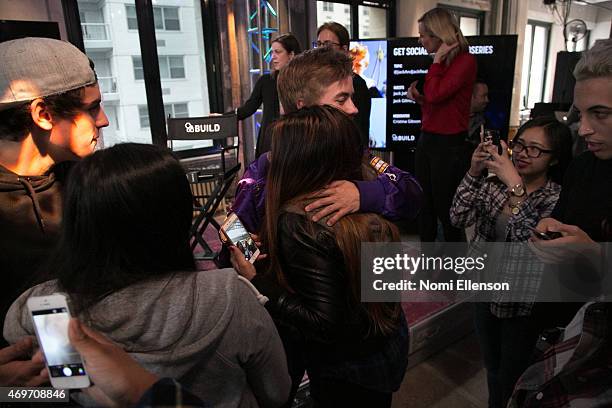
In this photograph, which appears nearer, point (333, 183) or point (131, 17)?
point (333, 183)

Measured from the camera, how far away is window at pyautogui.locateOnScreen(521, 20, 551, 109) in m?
8.96

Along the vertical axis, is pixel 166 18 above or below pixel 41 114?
above

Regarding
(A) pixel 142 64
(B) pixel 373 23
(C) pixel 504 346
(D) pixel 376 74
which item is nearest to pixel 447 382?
(C) pixel 504 346

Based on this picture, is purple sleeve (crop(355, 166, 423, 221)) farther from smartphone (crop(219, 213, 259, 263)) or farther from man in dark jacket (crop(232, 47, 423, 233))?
smartphone (crop(219, 213, 259, 263))

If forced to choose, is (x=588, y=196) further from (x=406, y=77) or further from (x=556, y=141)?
(x=406, y=77)

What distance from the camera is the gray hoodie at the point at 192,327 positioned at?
0.65 meters

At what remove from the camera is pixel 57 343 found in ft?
1.89

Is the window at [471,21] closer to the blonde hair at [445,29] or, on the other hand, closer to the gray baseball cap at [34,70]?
the blonde hair at [445,29]

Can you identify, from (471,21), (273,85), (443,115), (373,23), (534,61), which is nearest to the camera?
(443,115)

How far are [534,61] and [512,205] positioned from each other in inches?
384

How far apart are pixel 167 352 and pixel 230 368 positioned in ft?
0.49

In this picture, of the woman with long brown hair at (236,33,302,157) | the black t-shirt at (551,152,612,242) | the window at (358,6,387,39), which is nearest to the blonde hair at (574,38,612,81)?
the black t-shirt at (551,152,612,242)

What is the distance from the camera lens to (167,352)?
2.18ft

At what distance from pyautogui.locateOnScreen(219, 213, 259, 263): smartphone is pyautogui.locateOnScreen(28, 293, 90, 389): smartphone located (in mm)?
508
